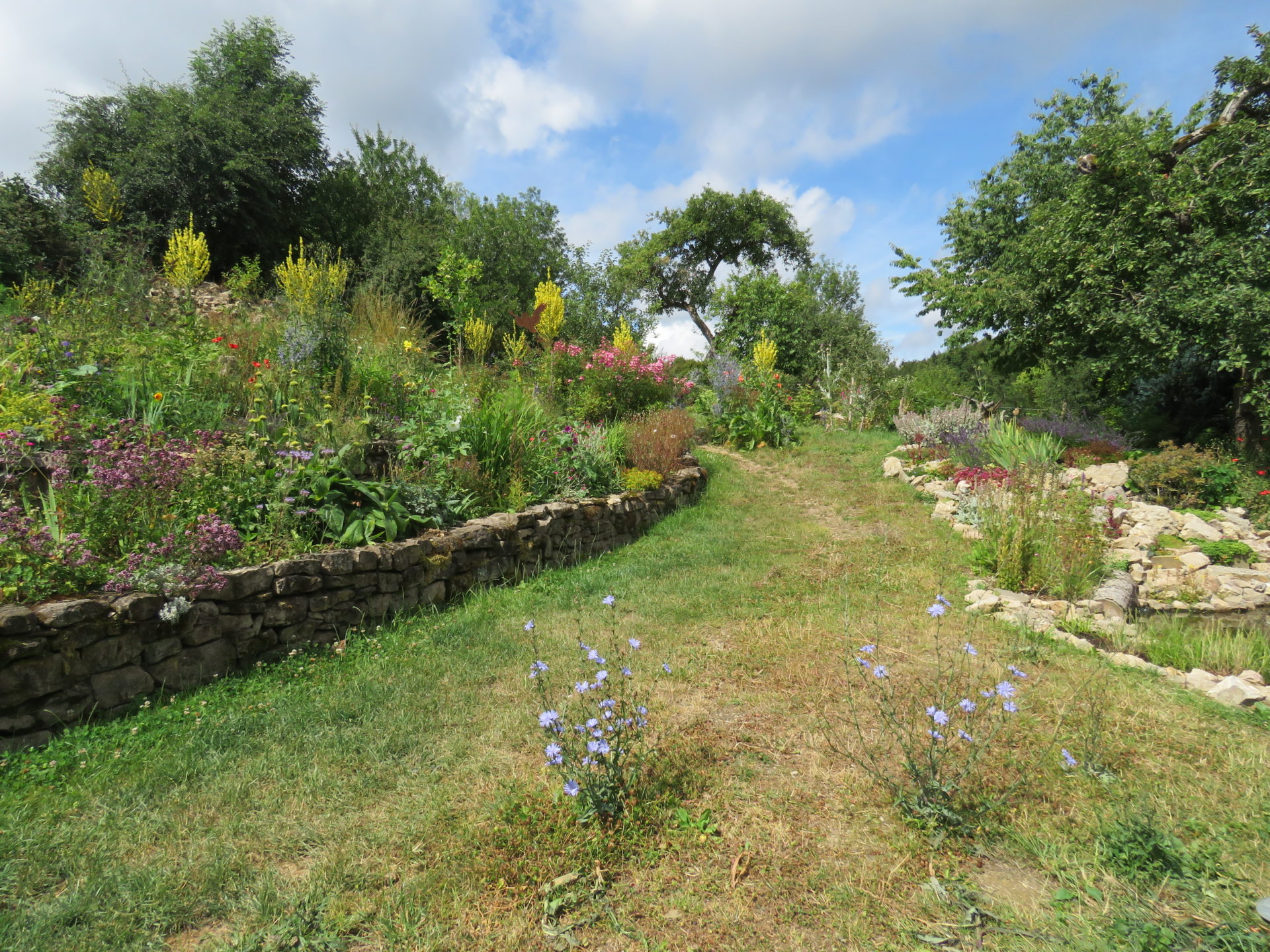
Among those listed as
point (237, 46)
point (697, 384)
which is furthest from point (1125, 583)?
point (237, 46)

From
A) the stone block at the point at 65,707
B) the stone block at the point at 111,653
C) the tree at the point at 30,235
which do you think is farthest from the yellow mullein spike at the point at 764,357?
the tree at the point at 30,235

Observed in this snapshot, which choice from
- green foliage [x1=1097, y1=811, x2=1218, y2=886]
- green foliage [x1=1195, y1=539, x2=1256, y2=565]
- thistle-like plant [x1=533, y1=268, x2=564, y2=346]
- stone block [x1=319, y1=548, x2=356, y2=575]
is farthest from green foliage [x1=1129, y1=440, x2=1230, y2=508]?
stone block [x1=319, y1=548, x2=356, y2=575]

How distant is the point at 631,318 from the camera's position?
71.2 feet

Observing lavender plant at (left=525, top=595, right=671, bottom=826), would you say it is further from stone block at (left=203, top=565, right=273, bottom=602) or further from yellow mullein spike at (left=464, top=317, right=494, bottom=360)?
yellow mullein spike at (left=464, top=317, right=494, bottom=360)

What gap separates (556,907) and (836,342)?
1956 centimetres

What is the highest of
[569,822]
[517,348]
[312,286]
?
[312,286]

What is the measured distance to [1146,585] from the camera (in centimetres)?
563

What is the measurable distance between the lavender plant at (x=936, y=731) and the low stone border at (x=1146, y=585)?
3.84 ft

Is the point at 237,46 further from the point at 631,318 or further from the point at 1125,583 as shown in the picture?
the point at 1125,583

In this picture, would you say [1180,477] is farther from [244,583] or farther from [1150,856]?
[244,583]

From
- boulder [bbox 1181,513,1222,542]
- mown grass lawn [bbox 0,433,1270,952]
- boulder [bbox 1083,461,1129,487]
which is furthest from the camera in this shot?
boulder [bbox 1083,461,1129,487]

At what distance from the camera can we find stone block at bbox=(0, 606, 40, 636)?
100 inches

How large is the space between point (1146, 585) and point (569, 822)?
591 centimetres

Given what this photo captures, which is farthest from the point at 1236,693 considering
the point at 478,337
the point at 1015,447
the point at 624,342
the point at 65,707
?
the point at 624,342
